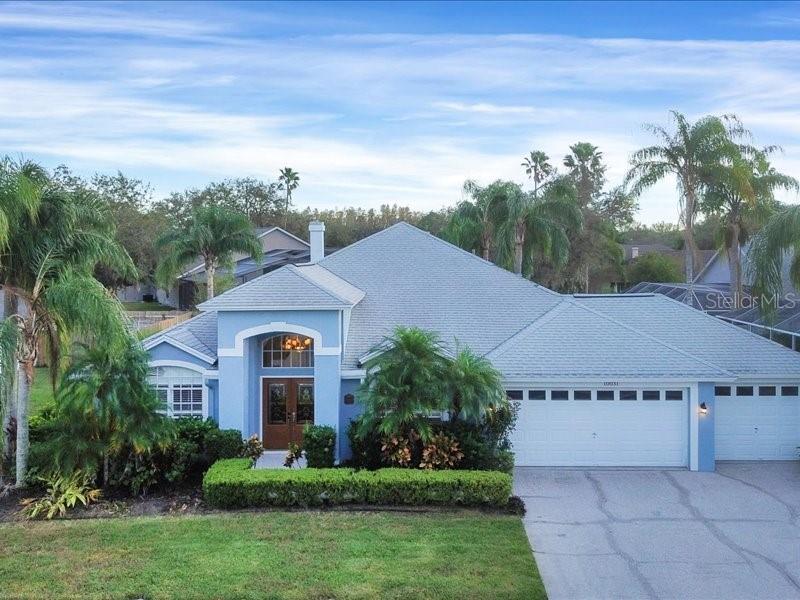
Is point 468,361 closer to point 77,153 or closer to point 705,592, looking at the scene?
point 705,592

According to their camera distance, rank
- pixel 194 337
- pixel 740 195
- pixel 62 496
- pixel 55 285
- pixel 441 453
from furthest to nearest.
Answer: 1. pixel 740 195
2. pixel 194 337
3. pixel 441 453
4. pixel 55 285
5. pixel 62 496

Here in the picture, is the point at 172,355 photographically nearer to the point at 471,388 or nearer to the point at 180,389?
the point at 180,389

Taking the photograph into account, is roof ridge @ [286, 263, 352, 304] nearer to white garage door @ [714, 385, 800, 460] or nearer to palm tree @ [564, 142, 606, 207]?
white garage door @ [714, 385, 800, 460]

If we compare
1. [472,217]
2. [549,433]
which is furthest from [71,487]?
[472,217]

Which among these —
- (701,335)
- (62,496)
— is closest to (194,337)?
(62,496)

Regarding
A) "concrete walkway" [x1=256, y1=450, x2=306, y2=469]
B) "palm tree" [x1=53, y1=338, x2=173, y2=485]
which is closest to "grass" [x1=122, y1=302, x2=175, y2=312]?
"concrete walkway" [x1=256, y1=450, x2=306, y2=469]

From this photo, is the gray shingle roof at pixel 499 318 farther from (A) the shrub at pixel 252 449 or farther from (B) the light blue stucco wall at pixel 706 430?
(A) the shrub at pixel 252 449
